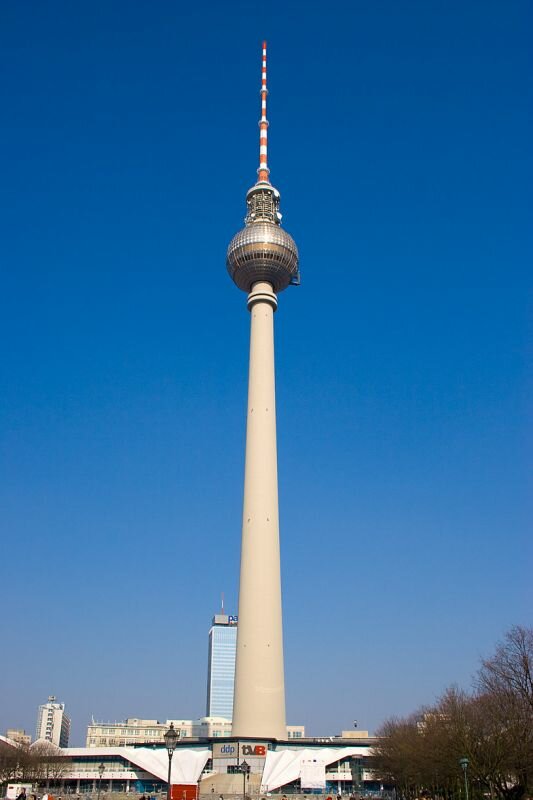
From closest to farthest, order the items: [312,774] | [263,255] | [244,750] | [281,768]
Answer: [312,774]
[281,768]
[244,750]
[263,255]

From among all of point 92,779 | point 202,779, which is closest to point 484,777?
point 202,779

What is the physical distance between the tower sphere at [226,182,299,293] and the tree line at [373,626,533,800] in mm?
52038

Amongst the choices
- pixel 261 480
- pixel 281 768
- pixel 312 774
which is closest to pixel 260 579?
pixel 261 480

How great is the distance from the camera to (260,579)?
79812mm

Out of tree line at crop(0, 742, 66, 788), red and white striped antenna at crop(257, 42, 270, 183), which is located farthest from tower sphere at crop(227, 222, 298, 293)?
tree line at crop(0, 742, 66, 788)

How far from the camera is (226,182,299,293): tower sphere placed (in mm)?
95125

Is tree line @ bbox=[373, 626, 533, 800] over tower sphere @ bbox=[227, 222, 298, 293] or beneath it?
beneath

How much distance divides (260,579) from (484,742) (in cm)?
3297

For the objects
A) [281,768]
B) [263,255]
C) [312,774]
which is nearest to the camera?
[312,774]

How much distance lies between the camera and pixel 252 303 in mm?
94750

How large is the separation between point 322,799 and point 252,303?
5408 cm

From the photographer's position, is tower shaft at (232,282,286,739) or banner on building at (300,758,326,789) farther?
tower shaft at (232,282,286,739)

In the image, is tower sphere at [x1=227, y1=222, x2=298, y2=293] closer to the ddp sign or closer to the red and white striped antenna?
the red and white striped antenna

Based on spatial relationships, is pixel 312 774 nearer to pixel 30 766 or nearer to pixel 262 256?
pixel 30 766
